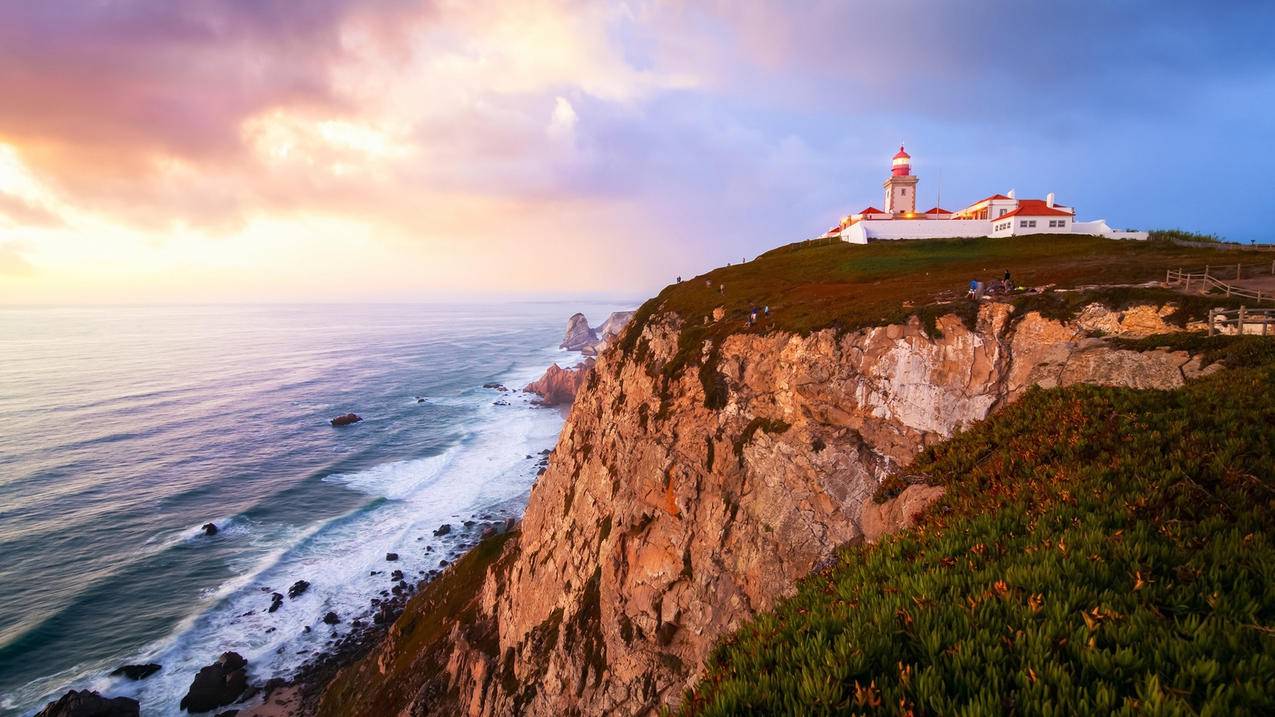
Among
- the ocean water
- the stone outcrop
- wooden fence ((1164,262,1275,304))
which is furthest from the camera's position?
the stone outcrop

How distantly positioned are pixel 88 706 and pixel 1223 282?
72.0 meters

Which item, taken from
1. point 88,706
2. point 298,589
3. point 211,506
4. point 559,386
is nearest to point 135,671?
point 88,706

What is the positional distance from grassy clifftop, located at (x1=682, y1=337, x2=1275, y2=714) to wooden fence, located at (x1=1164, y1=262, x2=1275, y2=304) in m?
18.7

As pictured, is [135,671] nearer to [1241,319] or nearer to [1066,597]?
[1066,597]

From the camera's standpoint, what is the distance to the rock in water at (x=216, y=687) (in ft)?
117

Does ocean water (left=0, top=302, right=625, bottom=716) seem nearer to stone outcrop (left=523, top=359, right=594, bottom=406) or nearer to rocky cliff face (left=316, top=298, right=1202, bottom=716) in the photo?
stone outcrop (left=523, top=359, right=594, bottom=406)

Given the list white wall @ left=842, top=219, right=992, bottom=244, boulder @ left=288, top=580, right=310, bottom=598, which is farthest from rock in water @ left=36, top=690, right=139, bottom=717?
white wall @ left=842, top=219, right=992, bottom=244

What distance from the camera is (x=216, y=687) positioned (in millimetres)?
36250

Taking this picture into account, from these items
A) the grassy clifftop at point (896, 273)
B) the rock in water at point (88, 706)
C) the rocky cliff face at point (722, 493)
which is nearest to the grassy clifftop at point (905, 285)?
the grassy clifftop at point (896, 273)

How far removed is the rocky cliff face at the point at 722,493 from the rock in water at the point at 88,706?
14077mm

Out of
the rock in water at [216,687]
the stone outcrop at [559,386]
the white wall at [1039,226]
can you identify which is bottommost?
the rock in water at [216,687]

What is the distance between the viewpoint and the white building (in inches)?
2132

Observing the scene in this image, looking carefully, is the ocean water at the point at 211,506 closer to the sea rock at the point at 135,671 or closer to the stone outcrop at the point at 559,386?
the sea rock at the point at 135,671

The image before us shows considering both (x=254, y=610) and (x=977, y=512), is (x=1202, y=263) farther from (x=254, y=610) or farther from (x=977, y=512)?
(x=254, y=610)
